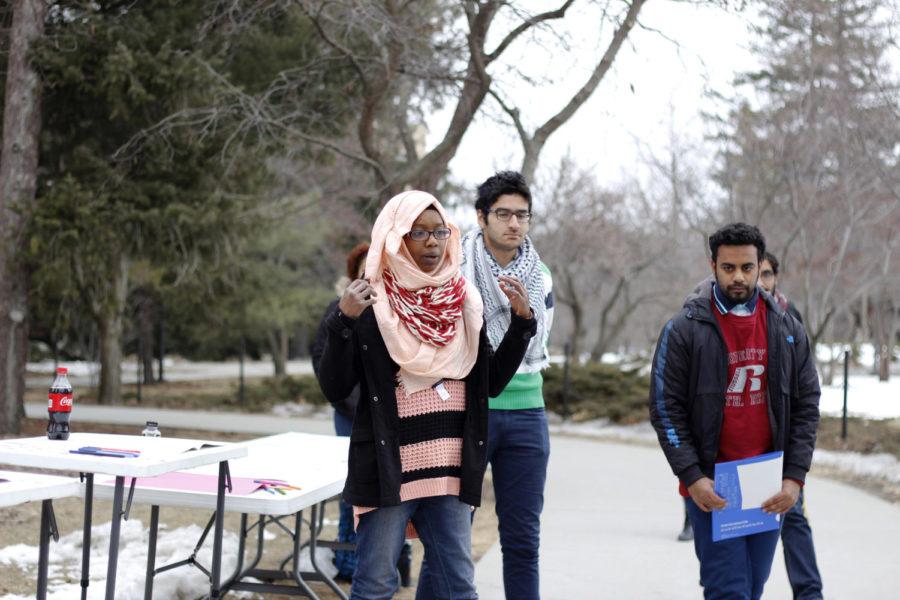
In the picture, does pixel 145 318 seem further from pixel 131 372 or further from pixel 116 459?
pixel 116 459

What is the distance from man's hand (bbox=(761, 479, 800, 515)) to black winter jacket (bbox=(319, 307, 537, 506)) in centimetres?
120

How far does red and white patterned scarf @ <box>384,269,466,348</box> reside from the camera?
3.26 m

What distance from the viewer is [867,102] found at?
13109 millimetres

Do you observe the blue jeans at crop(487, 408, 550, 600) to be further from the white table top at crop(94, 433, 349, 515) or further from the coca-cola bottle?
the coca-cola bottle

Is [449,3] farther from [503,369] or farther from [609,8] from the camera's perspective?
[503,369]

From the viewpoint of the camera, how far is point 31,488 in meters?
3.36

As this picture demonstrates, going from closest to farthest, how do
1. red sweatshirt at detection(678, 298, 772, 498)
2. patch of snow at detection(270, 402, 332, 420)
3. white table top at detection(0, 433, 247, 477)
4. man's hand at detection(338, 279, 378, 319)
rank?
man's hand at detection(338, 279, 378, 319)
white table top at detection(0, 433, 247, 477)
red sweatshirt at detection(678, 298, 772, 498)
patch of snow at detection(270, 402, 332, 420)

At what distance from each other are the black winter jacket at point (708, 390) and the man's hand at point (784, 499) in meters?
0.04

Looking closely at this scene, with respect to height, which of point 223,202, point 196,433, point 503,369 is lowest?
point 196,433

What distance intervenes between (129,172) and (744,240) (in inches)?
421

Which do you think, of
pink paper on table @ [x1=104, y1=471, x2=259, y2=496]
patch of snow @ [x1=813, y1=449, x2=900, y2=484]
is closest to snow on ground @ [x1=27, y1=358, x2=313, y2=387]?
patch of snow @ [x1=813, y1=449, x2=900, y2=484]

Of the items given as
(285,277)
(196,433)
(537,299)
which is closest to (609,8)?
(537,299)

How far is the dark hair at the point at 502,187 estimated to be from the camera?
4.10 meters

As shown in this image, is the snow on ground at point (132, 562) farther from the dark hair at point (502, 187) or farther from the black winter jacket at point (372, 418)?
A: the dark hair at point (502, 187)
